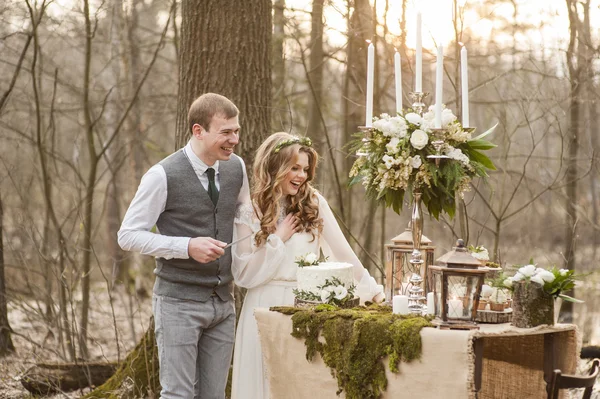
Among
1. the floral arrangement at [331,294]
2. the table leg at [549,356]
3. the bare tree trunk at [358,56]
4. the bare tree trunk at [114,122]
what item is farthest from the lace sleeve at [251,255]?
the bare tree trunk at [114,122]

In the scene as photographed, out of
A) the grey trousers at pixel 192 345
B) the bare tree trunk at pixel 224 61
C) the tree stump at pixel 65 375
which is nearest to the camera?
the grey trousers at pixel 192 345

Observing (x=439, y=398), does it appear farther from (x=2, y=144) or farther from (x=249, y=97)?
(x=2, y=144)

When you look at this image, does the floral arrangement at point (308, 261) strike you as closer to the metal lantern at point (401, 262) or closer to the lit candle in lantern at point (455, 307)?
the metal lantern at point (401, 262)

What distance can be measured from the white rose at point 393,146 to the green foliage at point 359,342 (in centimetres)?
78

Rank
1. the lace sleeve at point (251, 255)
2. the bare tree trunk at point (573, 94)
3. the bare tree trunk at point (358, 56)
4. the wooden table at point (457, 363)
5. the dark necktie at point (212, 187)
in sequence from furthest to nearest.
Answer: the bare tree trunk at point (573, 94) < the bare tree trunk at point (358, 56) < the lace sleeve at point (251, 255) < the dark necktie at point (212, 187) < the wooden table at point (457, 363)

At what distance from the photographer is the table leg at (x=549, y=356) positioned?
347cm

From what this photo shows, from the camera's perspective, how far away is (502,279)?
3.56 meters

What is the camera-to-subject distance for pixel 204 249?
11.9 ft

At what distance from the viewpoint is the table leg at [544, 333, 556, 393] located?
11.4ft

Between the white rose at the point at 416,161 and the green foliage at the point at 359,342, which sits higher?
the white rose at the point at 416,161

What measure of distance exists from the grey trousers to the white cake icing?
1.69ft

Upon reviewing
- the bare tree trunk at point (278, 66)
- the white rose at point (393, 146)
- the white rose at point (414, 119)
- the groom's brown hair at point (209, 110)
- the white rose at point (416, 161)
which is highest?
the bare tree trunk at point (278, 66)

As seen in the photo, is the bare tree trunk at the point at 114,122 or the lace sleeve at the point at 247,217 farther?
the bare tree trunk at the point at 114,122

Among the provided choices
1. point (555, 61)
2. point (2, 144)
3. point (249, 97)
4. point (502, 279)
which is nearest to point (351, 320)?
point (502, 279)
